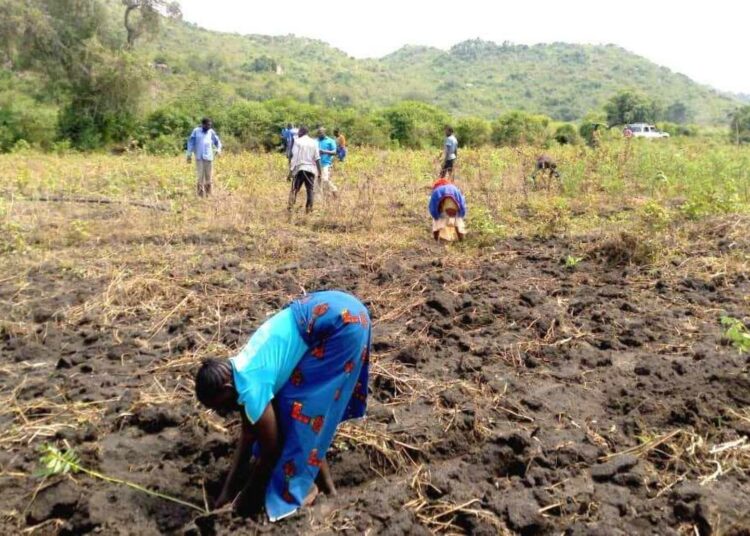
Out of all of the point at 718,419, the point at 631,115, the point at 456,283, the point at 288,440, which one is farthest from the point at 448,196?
the point at 631,115

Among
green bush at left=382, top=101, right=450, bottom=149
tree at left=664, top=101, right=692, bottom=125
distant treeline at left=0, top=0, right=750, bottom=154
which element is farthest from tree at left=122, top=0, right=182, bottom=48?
tree at left=664, top=101, right=692, bottom=125

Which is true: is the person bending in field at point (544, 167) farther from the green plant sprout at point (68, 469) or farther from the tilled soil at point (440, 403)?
the green plant sprout at point (68, 469)

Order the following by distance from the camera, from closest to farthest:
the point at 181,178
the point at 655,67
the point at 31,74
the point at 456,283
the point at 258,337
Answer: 1. the point at 258,337
2. the point at 456,283
3. the point at 181,178
4. the point at 31,74
5. the point at 655,67

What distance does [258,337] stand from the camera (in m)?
2.51

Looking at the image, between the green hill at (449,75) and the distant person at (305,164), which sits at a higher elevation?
the green hill at (449,75)

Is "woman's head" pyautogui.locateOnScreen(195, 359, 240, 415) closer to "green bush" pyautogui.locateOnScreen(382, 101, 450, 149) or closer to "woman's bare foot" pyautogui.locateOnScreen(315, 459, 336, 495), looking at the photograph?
"woman's bare foot" pyautogui.locateOnScreen(315, 459, 336, 495)

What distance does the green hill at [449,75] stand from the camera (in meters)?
53.1

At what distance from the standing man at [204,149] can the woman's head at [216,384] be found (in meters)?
8.07

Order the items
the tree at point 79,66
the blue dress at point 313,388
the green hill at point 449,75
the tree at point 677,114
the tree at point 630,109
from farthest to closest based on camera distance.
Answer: the tree at point 677,114, the green hill at point 449,75, the tree at point 630,109, the tree at point 79,66, the blue dress at point 313,388

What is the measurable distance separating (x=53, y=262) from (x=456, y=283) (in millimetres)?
4282

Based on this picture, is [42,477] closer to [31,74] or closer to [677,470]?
[677,470]

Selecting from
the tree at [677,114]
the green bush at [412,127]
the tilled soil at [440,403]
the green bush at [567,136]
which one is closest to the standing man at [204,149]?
the tilled soil at [440,403]

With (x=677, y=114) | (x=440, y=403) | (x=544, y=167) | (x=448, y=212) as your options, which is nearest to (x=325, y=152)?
(x=448, y=212)

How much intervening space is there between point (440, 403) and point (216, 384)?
1715 millimetres
